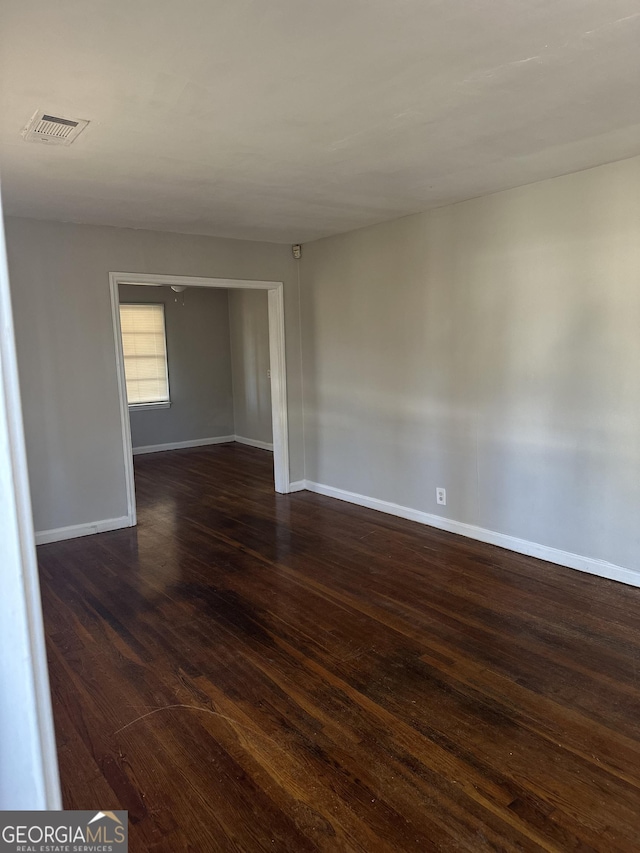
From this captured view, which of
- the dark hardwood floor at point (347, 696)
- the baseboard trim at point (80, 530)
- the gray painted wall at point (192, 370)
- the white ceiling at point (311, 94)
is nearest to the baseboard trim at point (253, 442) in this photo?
the gray painted wall at point (192, 370)

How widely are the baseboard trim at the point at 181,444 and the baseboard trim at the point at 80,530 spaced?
10.6 feet

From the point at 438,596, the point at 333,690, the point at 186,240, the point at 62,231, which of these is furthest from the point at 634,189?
the point at 62,231

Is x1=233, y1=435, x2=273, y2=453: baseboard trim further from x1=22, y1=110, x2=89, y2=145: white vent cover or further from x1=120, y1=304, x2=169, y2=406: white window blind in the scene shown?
x1=22, y1=110, x2=89, y2=145: white vent cover

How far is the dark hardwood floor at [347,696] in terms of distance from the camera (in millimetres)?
1784

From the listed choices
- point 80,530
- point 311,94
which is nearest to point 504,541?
point 311,94

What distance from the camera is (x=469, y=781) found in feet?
6.28

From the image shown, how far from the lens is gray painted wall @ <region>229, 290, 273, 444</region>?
783 centimetres

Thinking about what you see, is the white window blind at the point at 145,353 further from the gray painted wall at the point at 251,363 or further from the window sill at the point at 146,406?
the gray painted wall at the point at 251,363

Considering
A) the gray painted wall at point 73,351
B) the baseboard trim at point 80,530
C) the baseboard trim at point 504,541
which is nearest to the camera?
the baseboard trim at point 504,541

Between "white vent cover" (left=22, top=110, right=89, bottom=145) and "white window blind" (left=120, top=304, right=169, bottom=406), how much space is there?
524cm

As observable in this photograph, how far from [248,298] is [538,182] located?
5021 millimetres

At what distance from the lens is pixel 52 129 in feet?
8.14

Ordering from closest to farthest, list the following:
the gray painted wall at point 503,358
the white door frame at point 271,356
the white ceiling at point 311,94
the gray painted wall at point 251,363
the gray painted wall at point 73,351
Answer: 1. the white ceiling at point 311,94
2. the gray painted wall at point 503,358
3. the gray painted wall at point 73,351
4. the white door frame at point 271,356
5. the gray painted wall at point 251,363

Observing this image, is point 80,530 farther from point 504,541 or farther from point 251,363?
point 251,363
